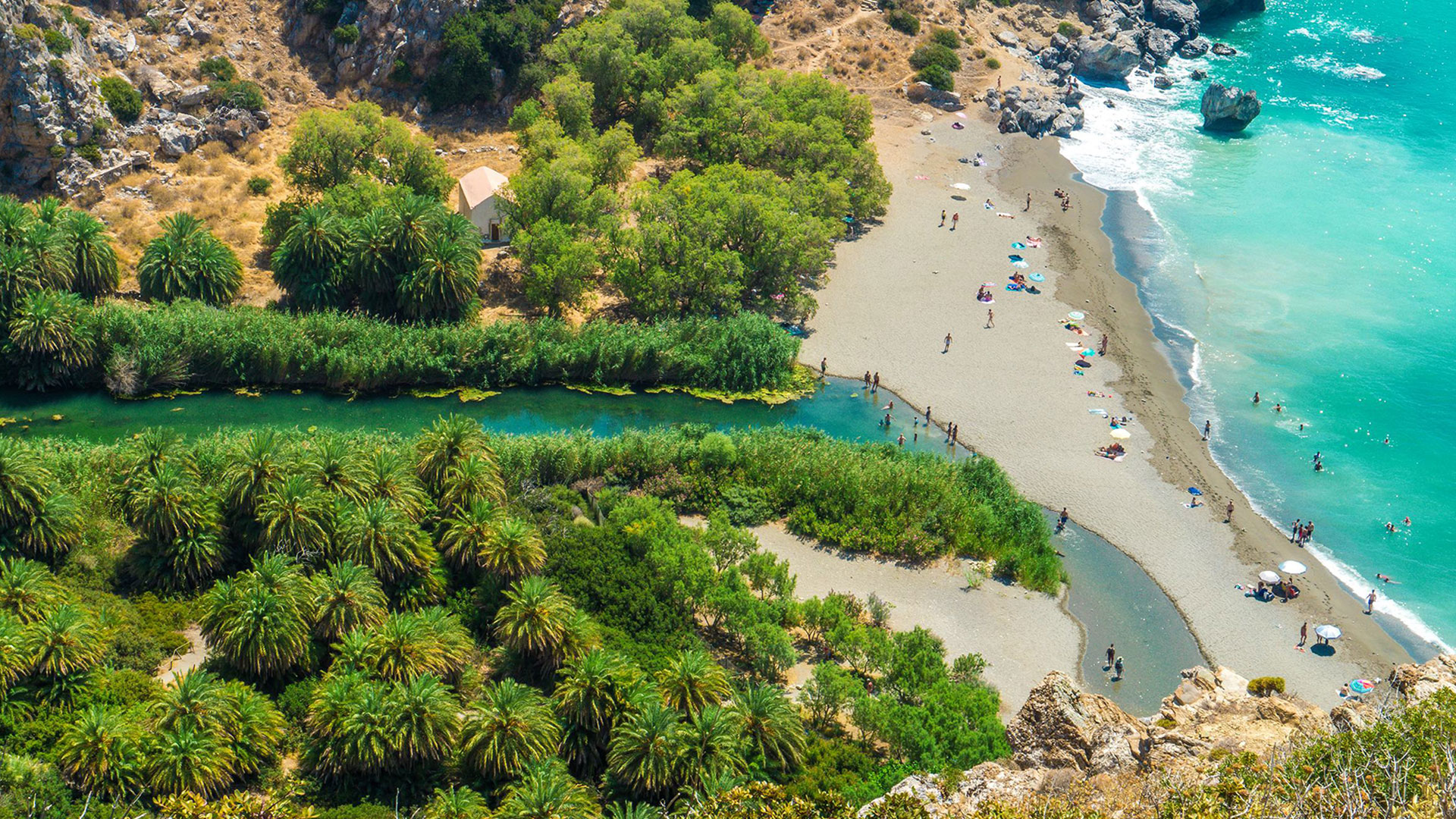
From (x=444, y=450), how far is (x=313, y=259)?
2521 centimetres

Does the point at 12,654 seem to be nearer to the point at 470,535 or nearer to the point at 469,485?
the point at 470,535

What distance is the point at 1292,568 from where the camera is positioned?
208 ft

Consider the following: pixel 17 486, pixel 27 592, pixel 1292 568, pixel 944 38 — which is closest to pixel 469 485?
pixel 27 592

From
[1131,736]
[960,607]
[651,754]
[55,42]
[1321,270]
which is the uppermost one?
[55,42]

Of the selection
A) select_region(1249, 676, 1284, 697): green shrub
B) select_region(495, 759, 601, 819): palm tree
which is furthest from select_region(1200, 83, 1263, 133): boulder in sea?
select_region(495, 759, 601, 819): palm tree

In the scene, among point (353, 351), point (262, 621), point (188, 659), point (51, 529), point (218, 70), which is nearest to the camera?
point (262, 621)

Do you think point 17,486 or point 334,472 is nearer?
point 17,486

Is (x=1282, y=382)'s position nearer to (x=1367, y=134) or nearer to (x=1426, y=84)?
(x=1367, y=134)

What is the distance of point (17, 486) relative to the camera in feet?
174

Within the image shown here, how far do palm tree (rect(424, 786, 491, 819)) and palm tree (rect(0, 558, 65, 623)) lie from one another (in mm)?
19685

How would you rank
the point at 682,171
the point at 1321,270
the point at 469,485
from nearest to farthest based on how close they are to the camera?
1. the point at 469,485
2. the point at 682,171
3. the point at 1321,270

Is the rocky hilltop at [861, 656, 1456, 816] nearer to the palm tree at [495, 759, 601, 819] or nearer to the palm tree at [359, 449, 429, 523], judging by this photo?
the palm tree at [495, 759, 601, 819]

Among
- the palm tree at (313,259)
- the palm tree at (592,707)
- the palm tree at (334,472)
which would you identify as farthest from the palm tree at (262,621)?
the palm tree at (313,259)

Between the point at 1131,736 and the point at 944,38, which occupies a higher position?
the point at 944,38
